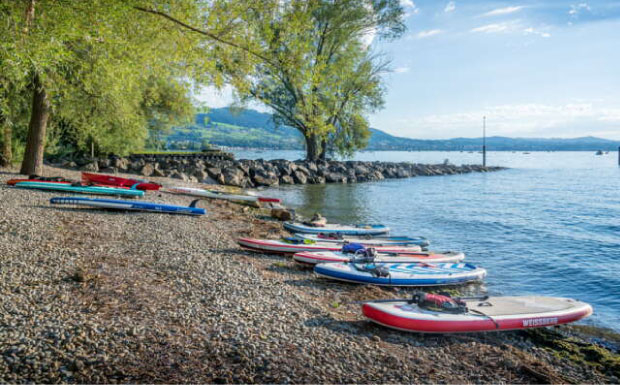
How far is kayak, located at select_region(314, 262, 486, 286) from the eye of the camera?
27.4 ft

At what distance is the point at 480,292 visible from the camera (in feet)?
30.4

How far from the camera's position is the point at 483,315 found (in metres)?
6.57

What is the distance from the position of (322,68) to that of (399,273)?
498 cm

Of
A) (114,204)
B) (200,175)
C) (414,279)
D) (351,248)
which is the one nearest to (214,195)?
(114,204)

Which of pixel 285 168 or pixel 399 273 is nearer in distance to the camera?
pixel 399 273

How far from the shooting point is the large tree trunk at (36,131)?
1527cm

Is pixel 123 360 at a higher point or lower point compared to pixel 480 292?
higher

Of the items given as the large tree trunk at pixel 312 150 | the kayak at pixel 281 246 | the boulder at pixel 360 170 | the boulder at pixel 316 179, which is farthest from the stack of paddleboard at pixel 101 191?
the boulder at pixel 360 170

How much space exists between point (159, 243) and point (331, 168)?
30.4 meters

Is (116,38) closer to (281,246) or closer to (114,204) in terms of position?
(114,204)

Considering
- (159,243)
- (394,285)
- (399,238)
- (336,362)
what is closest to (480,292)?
(394,285)

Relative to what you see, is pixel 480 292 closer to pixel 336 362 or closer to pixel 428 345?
pixel 428 345

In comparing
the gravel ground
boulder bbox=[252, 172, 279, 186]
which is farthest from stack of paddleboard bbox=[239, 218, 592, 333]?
boulder bbox=[252, 172, 279, 186]

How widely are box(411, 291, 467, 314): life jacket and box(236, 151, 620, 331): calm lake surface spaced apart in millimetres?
2965
